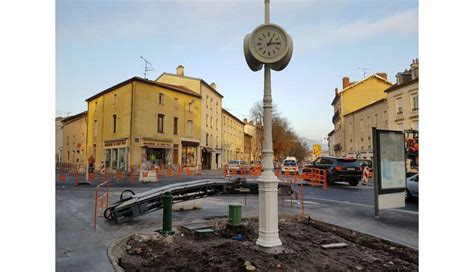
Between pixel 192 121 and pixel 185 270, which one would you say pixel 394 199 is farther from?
pixel 192 121

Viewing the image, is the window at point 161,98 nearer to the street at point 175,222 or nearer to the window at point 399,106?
the street at point 175,222

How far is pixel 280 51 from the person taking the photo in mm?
4285

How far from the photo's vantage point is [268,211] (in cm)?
439

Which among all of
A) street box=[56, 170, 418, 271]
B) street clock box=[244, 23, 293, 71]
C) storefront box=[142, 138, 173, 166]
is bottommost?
street box=[56, 170, 418, 271]

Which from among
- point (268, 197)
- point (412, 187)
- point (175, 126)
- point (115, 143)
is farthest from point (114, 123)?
point (268, 197)

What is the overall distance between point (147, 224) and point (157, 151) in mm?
22366

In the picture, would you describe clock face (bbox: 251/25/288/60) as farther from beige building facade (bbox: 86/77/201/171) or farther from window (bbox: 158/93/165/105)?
window (bbox: 158/93/165/105)

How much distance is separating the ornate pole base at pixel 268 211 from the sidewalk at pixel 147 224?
196 cm

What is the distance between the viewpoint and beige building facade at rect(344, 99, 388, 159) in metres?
30.2

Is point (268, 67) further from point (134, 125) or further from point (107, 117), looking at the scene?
point (107, 117)

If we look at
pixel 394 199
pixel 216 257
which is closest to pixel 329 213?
pixel 394 199

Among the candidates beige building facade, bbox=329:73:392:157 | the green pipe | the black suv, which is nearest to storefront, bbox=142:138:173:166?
the black suv

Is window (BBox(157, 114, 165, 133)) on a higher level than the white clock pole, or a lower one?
higher

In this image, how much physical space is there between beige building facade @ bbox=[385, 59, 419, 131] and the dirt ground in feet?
71.9
